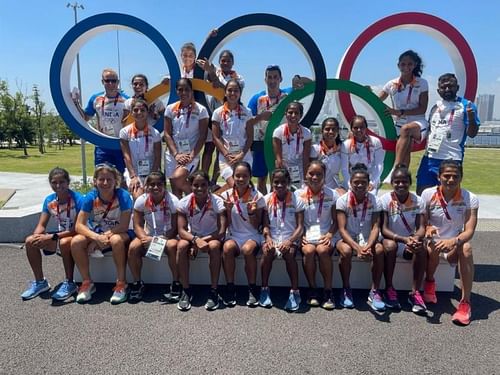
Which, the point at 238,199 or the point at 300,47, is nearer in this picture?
the point at 238,199

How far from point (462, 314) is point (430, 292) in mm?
404

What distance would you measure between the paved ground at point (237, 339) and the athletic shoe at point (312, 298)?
91 mm

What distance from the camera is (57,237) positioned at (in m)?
4.12

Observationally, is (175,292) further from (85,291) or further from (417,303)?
(417,303)

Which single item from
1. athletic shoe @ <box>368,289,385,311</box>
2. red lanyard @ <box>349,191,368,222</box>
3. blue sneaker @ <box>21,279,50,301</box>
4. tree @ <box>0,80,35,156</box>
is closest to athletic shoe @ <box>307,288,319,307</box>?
athletic shoe @ <box>368,289,385,311</box>

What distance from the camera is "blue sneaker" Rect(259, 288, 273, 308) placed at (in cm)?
380

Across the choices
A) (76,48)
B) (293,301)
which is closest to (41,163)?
(76,48)

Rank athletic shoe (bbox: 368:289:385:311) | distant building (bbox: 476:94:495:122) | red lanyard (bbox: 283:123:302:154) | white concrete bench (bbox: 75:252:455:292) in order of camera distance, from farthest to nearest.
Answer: distant building (bbox: 476:94:495:122) < red lanyard (bbox: 283:123:302:154) < white concrete bench (bbox: 75:252:455:292) < athletic shoe (bbox: 368:289:385:311)

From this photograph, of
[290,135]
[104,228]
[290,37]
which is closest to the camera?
[104,228]

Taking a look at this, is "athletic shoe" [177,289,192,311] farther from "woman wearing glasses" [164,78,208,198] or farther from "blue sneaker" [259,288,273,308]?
"woman wearing glasses" [164,78,208,198]

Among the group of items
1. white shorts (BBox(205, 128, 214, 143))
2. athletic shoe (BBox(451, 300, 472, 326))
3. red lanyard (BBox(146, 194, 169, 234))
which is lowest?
athletic shoe (BBox(451, 300, 472, 326))

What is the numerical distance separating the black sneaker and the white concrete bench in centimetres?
29

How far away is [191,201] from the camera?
13.5ft

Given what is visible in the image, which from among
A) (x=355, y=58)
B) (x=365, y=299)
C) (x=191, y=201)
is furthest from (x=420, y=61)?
(x=191, y=201)
